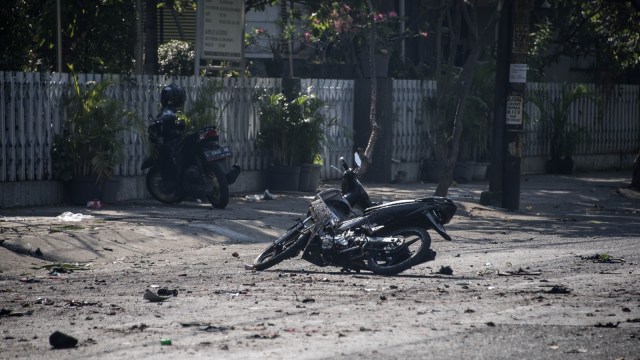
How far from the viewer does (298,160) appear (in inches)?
774

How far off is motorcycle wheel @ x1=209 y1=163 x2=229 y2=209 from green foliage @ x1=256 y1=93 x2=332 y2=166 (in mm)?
3637

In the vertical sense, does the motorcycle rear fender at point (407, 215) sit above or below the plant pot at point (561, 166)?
above

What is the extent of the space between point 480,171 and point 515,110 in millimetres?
6198

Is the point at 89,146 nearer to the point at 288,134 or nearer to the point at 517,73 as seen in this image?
the point at 288,134

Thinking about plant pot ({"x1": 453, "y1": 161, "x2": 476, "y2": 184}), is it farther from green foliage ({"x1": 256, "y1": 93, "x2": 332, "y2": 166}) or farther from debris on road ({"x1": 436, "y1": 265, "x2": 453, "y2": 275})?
debris on road ({"x1": 436, "y1": 265, "x2": 453, "y2": 275})

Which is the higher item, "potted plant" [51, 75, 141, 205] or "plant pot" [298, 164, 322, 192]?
"potted plant" [51, 75, 141, 205]

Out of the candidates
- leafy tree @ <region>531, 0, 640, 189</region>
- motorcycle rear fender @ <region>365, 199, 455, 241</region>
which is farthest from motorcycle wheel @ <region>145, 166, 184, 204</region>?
leafy tree @ <region>531, 0, 640, 189</region>

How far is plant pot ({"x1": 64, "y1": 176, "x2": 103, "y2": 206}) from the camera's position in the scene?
15.8 m

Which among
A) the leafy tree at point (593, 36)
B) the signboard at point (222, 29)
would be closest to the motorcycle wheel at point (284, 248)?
the signboard at point (222, 29)

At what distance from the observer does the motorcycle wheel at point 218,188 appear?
15930 mm

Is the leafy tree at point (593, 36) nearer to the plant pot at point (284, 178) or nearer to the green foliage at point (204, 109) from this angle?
the plant pot at point (284, 178)

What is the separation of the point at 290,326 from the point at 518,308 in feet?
6.25

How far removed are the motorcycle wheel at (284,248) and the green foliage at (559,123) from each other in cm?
1584

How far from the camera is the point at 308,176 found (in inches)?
769
